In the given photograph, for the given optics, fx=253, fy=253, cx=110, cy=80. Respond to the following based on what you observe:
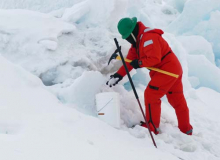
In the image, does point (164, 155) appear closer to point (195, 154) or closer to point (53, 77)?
point (195, 154)

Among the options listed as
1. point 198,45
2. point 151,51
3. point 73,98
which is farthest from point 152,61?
point 198,45

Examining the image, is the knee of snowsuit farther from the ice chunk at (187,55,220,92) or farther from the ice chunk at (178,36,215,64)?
the ice chunk at (178,36,215,64)

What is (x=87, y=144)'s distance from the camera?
1.67 metres

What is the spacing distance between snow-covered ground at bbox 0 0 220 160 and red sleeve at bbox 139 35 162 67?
23.7 inches

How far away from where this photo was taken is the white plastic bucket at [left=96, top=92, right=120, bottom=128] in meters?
2.40

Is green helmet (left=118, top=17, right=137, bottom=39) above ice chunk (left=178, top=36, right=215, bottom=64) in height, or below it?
above

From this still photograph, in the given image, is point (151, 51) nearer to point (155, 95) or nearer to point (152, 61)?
point (152, 61)

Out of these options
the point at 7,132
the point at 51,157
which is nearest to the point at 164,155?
the point at 51,157

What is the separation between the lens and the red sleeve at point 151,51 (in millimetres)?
2445

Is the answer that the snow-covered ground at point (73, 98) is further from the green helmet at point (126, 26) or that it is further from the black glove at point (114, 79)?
the green helmet at point (126, 26)

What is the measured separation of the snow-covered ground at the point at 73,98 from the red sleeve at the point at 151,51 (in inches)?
23.7

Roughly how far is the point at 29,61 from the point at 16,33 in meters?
0.44

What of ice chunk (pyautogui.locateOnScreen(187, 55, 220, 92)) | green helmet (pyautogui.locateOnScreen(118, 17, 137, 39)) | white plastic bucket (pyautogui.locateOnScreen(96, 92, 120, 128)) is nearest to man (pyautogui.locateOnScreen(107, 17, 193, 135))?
green helmet (pyautogui.locateOnScreen(118, 17, 137, 39))

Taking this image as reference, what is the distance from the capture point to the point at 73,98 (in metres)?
2.55
